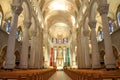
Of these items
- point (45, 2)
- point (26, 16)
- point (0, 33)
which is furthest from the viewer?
point (45, 2)

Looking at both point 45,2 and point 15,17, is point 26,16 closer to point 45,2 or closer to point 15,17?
point 15,17

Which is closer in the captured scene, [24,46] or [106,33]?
[106,33]

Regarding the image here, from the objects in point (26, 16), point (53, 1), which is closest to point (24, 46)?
point (26, 16)

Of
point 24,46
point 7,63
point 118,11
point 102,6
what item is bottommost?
point 7,63

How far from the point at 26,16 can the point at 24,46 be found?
3.89m

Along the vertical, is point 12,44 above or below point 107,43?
above

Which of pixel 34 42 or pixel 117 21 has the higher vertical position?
pixel 117 21

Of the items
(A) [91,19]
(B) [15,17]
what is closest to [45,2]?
(A) [91,19]

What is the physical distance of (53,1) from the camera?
2905 cm

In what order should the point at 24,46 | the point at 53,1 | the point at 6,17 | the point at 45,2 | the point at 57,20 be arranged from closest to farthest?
the point at 24,46
the point at 6,17
the point at 45,2
the point at 53,1
the point at 57,20

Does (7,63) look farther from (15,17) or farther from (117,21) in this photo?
(117,21)

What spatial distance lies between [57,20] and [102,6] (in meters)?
28.9

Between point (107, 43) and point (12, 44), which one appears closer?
point (12, 44)

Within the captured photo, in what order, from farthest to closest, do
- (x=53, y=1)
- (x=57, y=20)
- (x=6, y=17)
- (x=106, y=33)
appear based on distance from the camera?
1. (x=57, y=20)
2. (x=53, y=1)
3. (x=6, y=17)
4. (x=106, y=33)
